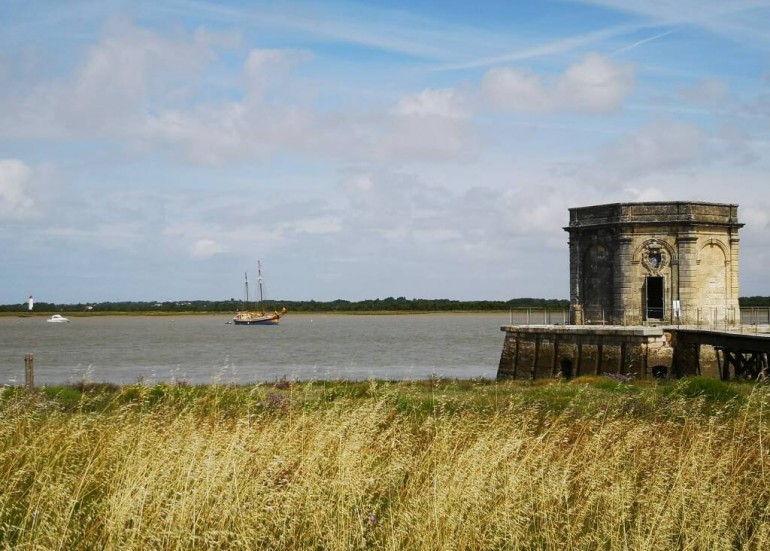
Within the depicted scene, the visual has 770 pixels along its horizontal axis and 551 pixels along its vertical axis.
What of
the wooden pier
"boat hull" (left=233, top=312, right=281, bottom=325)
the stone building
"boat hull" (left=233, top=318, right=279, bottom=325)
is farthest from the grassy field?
"boat hull" (left=233, top=318, right=279, bottom=325)

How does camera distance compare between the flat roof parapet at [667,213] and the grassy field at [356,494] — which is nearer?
the grassy field at [356,494]

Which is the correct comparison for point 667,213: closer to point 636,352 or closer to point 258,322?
point 636,352

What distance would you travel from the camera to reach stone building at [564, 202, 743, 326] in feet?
114

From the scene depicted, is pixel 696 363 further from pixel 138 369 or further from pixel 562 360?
pixel 138 369

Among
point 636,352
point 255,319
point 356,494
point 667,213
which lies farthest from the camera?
point 255,319

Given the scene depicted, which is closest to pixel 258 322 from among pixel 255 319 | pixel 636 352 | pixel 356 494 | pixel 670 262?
pixel 255 319

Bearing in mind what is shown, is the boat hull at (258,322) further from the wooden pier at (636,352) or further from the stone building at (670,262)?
the wooden pier at (636,352)

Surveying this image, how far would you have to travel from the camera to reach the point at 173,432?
27.8ft

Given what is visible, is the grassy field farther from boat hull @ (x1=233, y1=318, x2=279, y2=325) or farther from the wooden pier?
boat hull @ (x1=233, y1=318, x2=279, y2=325)

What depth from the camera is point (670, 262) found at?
3475cm

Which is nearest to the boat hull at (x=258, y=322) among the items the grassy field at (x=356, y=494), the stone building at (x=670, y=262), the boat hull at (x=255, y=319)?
the boat hull at (x=255, y=319)

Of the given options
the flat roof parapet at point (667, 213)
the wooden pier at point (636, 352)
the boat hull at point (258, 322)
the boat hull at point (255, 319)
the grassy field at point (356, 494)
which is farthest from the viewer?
the boat hull at point (258, 322)

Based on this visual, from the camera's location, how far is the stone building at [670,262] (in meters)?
34.6

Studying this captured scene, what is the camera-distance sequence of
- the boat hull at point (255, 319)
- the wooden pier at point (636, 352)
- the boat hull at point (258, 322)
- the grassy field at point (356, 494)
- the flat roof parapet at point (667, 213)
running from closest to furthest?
the grassy field at point (356, 494) → the wooden pier at point (636, 352) → the flat roof parapet at point (667, 213) → the boat hull at point (255, 319) → the boat hull at point (258, 322)
